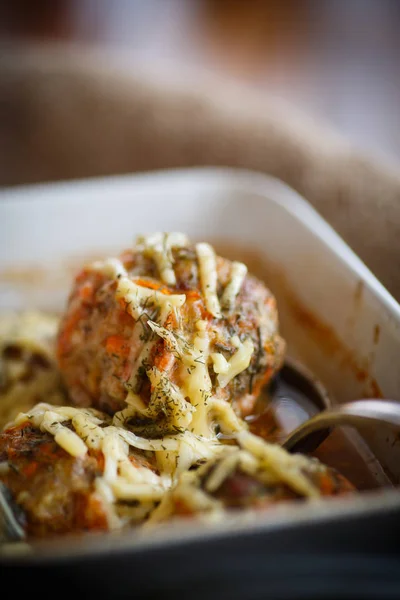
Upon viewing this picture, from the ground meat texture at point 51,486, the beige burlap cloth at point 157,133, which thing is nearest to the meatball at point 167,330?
the ground meat texture at point 51,486

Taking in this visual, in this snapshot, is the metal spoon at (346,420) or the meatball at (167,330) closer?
the metal spoon at (346,420)

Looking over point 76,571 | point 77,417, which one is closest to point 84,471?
point 77,417

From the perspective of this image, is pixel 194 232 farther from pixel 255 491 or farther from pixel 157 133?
pixel 255 491

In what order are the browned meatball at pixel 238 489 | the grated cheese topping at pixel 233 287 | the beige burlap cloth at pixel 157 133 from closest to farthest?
the browned meatball at pixel 238 489
the grated cheese topping at pixel 233 287
the beige burlap cloth at pixel 157 133

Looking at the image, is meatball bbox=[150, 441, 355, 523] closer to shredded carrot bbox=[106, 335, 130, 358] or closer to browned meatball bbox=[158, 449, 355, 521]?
browned meatball bbox=[158, 449, 355, 521]

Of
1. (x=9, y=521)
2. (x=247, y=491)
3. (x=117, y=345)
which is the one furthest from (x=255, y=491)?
(x=117, y=345)

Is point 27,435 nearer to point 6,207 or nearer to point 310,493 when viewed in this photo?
point 310,493

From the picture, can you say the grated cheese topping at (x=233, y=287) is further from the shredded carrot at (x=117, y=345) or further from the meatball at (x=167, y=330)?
the shredded carrot at (x=117, y=345)
